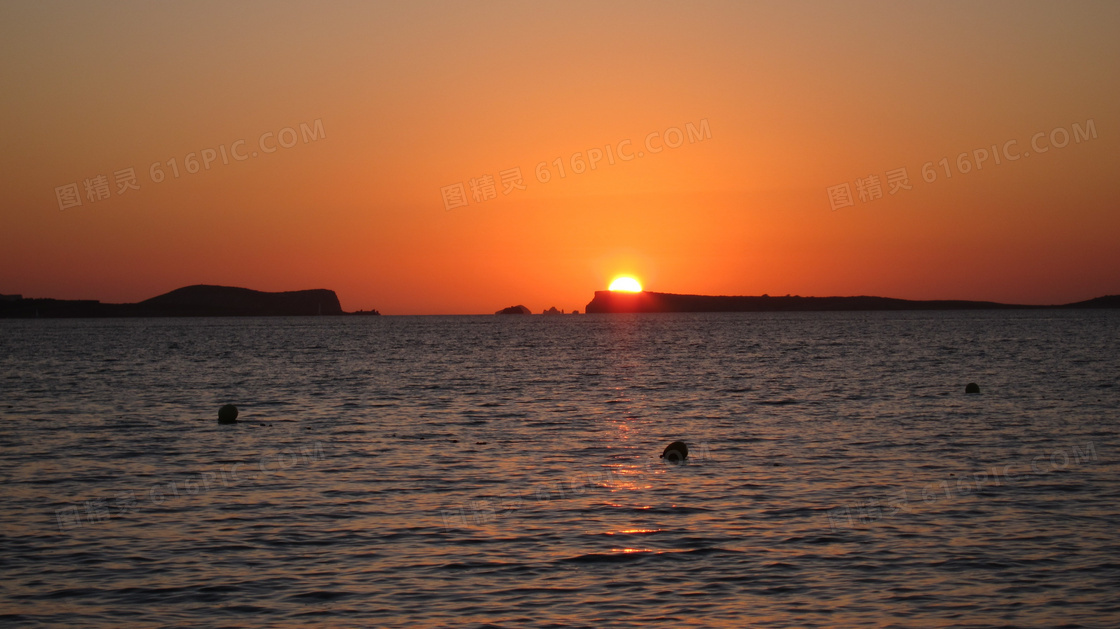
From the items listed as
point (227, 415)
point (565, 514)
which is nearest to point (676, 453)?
point (565, 514)

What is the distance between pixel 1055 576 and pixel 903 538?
10.3ft

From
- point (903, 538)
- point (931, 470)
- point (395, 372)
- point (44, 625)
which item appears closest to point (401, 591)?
point (44, 625)

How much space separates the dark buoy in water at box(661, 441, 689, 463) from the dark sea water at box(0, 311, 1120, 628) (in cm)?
50

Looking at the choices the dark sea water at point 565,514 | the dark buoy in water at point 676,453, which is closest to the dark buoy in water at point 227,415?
the dark sea water at point 565,514

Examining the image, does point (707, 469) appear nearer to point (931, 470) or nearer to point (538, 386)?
point (931, 470)

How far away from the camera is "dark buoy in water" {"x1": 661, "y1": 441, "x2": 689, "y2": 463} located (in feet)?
97.2

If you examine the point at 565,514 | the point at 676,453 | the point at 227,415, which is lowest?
the point at 676,453

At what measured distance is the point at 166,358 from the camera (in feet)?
330

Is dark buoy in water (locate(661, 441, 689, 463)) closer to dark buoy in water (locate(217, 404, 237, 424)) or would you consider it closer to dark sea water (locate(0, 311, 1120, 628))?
dark sea water (locate(0, 311, 1120, 628))

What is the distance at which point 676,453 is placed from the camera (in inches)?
1169

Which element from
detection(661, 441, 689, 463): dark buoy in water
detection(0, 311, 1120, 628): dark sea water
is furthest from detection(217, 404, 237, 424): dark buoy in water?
detection(661, 441, 689, 463): dark buoy in water

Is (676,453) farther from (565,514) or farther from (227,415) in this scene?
(227,415)

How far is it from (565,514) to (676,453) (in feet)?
28.0

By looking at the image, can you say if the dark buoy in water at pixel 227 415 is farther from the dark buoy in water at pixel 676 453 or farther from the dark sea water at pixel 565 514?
the dark buoy in water at pixel 676 453
